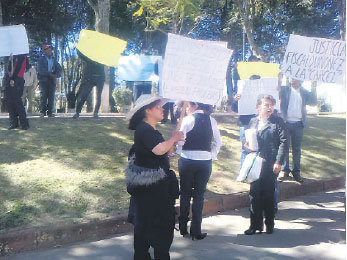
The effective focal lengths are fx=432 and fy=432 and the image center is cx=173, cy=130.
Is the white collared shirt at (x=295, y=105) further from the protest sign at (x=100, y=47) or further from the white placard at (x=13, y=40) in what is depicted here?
the white placard at (x=13, y=40)

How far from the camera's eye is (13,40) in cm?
664

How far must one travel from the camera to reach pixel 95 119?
10234mm

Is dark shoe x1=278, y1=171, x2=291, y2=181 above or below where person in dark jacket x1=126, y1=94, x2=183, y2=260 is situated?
below

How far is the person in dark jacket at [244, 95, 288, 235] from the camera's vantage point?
5.33 meters

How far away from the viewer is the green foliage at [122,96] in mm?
23719

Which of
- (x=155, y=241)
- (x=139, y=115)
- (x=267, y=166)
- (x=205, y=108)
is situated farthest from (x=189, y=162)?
(x=155, y=241)

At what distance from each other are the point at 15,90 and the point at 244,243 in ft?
18.8

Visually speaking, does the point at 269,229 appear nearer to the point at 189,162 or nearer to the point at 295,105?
the point at 189,162

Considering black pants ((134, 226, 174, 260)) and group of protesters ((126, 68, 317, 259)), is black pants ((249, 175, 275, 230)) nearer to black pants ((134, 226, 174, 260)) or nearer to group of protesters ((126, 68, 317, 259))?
group of protesters ((126, 68, 317, 259))

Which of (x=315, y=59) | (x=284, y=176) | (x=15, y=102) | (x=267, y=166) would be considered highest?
(x=315, y=59)

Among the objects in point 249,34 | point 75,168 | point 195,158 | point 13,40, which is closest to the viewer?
point 195,158

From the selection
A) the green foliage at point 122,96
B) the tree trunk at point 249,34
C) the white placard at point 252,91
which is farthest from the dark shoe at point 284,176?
the green foliage at point 122,96

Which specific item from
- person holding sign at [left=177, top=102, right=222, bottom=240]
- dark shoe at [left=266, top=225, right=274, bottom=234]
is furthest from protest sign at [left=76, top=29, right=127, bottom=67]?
dark shoe at [left=266, top=225, right=274, bottom=234]

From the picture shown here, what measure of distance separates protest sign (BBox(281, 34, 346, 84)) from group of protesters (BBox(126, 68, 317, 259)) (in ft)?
1.73
